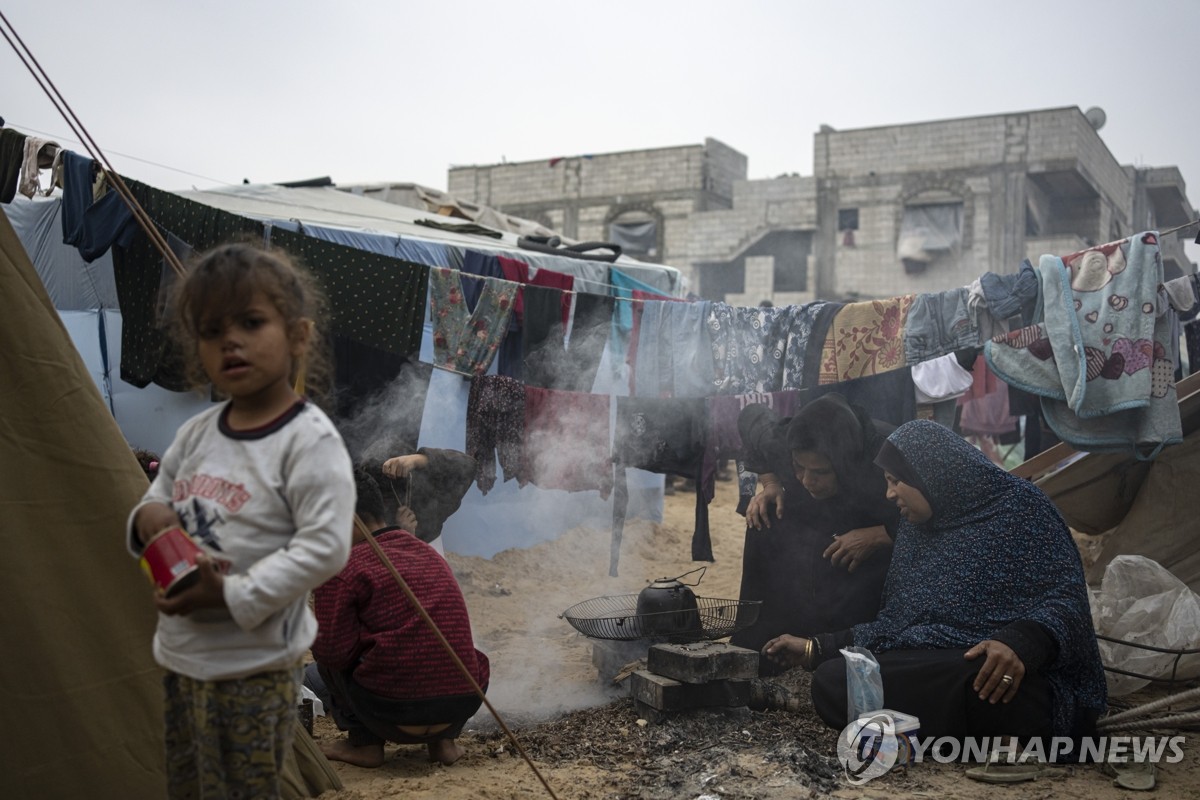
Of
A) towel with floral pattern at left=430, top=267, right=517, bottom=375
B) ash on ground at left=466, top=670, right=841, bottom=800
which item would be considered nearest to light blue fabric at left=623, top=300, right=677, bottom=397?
towel with floral pattern at left=430, top=267, right=517, bottom=375

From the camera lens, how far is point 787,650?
177 inches

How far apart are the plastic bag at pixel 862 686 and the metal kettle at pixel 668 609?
2.67 feet

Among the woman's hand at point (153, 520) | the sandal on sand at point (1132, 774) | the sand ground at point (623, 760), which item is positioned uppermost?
the woman's hand at point (153, 520)

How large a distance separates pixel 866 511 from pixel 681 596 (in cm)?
108

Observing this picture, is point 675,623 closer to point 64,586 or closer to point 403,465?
point 403,465

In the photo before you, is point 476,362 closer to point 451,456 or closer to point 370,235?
point 451,456

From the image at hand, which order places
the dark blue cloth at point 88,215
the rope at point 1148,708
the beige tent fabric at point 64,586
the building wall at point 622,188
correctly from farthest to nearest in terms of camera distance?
Answer: the building wall at point 622,188 → the dark blue cloth at point 88,215 → the rope at point 1148,708 → the beige tent fabric at point 64,586

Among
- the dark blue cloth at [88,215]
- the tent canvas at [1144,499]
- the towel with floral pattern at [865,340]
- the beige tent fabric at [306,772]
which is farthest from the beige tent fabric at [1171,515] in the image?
the dark blue cloth at [88,215]

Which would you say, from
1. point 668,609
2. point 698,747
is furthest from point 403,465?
point 698,747

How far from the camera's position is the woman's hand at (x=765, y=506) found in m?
5.05

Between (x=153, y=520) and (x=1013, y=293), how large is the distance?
4253 mm

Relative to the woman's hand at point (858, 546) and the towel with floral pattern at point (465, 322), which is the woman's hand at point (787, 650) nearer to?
the woman's hand at point (858, 546)

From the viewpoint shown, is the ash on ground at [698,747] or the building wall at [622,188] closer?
the ash on ground at [698,747]

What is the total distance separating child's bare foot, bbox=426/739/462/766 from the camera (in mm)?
3548
